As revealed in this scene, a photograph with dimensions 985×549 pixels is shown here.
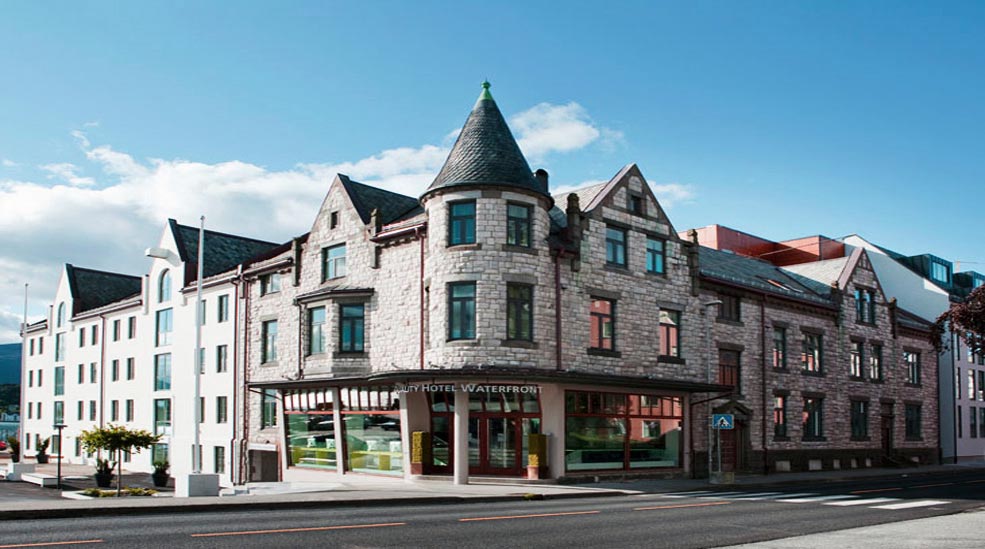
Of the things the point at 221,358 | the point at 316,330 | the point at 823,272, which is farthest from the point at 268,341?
the point at 823,272

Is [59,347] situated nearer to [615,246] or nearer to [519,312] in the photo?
[519,312]

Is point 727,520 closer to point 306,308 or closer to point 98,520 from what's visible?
point 98,520

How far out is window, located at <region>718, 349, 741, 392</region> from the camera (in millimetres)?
37875

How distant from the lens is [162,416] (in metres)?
50.2

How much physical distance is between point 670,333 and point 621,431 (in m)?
4.92

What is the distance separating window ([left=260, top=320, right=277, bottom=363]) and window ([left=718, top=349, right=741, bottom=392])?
18.8 m

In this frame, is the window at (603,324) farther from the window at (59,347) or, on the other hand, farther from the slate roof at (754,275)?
the window at (59,347)

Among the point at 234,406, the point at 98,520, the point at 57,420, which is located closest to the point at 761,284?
the point at 234,406

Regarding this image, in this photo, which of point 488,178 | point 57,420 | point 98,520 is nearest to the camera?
point 98,520

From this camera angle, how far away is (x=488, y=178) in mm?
30359

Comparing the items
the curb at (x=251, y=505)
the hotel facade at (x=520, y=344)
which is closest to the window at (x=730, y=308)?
the hotel facade at (x=520, y=344)

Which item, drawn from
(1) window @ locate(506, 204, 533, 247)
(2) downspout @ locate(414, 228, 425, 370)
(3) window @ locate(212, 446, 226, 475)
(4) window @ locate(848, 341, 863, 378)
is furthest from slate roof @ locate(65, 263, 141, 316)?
(4) window @ locate(848, 341, 863, 378)

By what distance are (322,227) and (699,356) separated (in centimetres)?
1598

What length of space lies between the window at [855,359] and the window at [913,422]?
549cm
